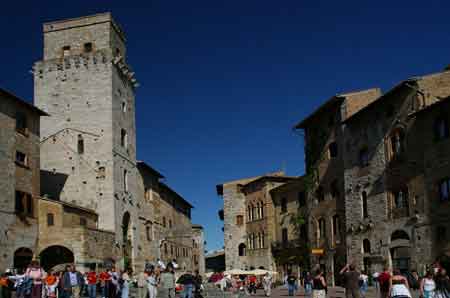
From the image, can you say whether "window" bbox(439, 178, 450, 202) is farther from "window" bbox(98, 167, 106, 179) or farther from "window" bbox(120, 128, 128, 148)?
"window" bbox(120, 128, 128, 148)

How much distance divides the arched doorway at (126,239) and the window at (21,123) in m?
13.4

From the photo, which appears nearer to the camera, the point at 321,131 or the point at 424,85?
the point at 424,85

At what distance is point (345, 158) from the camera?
41188 millimetres

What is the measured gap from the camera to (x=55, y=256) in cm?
4044

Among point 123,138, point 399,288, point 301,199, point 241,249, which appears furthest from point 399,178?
point 241,249

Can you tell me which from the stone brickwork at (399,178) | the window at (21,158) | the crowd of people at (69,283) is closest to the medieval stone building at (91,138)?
the window at (21,158)

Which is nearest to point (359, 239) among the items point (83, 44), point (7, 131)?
point (7, 131)

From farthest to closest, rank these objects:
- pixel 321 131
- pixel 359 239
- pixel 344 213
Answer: pixel 321 131
pixel 344 213
pixel 359 239

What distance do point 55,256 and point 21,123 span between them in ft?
31.3

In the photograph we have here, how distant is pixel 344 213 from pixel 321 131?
23.2 ft

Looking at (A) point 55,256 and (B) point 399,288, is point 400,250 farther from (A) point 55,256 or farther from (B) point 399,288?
(A) point 55,256

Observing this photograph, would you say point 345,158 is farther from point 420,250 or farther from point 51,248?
point 51,248

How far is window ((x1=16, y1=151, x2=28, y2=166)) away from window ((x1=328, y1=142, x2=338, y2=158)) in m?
21.5

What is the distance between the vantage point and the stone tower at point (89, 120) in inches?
1780
